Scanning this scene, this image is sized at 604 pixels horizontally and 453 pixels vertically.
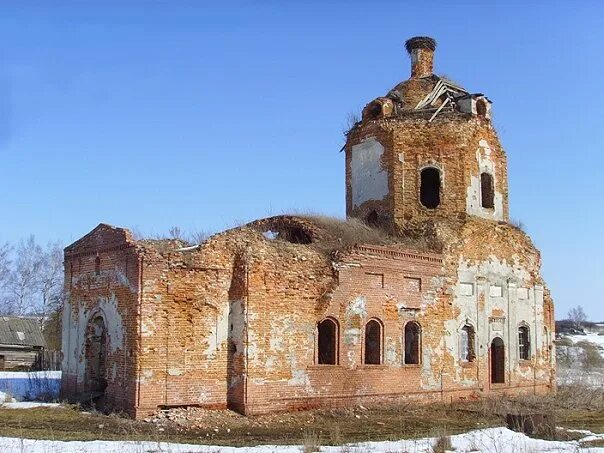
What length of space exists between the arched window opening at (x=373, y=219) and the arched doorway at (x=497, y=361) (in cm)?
466

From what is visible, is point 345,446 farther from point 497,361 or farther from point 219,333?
point 497,361

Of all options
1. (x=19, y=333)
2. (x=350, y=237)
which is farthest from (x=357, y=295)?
(x=19, y=333)

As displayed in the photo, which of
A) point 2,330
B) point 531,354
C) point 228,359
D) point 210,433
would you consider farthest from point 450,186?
point 2,330

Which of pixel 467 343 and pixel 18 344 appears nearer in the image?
pixel 467 343

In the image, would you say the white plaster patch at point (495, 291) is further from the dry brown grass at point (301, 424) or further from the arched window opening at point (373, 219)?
the arched window opening at point (373, 219)

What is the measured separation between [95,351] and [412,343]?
7756 millimetres

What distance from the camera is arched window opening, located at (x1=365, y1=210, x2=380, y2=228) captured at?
67.7ft

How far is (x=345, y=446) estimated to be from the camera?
10547 millimetres

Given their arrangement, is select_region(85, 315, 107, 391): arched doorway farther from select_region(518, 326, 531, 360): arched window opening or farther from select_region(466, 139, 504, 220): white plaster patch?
select_region(518, 326, 531, 360): arched window opening

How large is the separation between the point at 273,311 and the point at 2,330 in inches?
966

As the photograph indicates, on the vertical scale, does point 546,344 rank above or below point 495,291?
below

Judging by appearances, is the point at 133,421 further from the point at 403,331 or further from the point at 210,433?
the point at 403,331

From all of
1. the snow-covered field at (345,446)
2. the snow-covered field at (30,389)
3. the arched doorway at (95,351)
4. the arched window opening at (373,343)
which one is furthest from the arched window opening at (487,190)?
Answer: the snow-covered field at (30,389)

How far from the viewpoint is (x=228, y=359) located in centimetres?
1495
